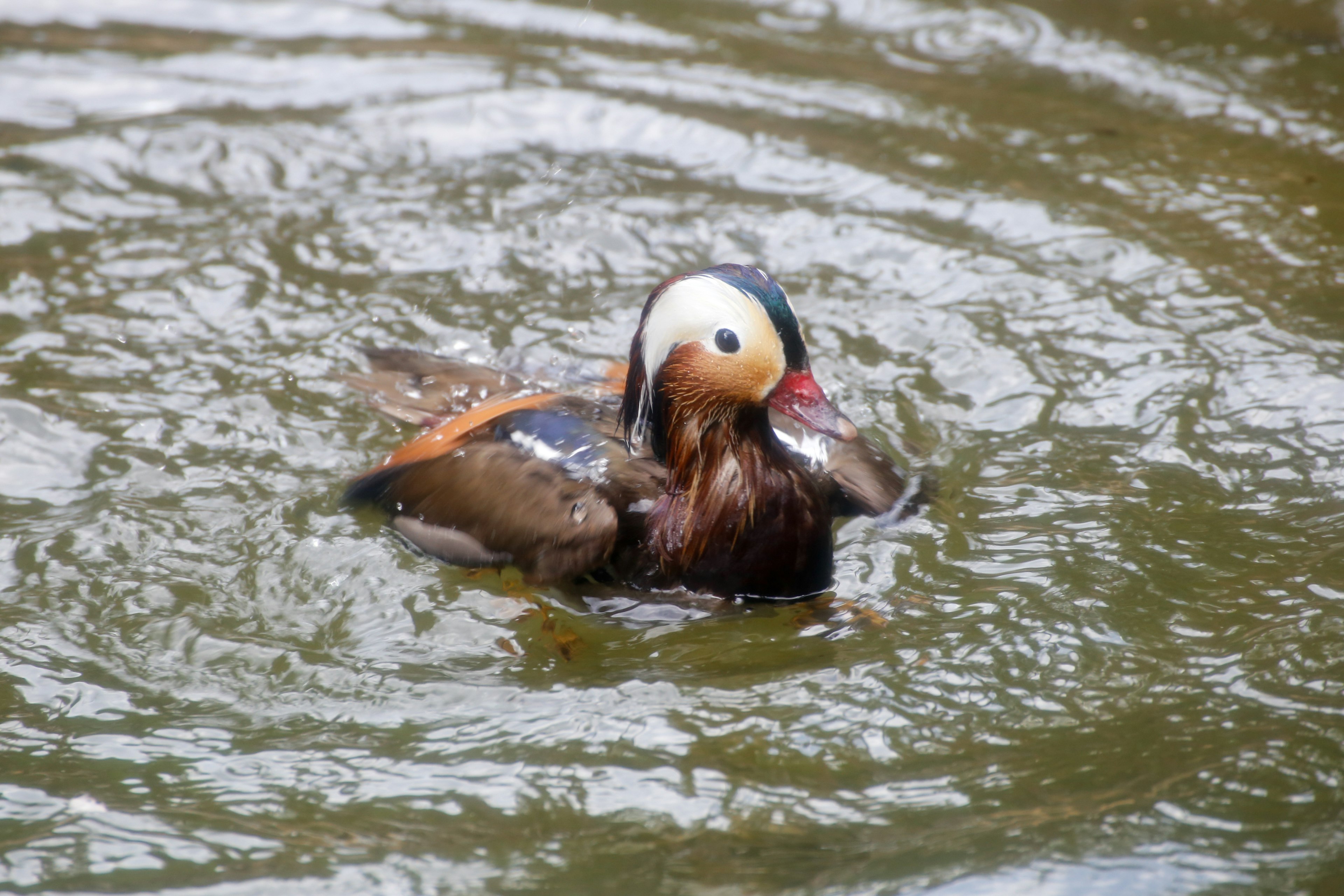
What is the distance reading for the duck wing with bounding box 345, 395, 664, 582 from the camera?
11.5ft

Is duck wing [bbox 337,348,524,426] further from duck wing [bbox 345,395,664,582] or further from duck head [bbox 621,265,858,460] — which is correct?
duck head [bbox 621,265,858,460]

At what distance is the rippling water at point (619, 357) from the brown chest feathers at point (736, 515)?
0.14m

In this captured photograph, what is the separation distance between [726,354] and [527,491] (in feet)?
2.38

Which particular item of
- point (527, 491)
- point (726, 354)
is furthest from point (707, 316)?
point (527, 491)

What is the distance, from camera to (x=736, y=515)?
3480mm

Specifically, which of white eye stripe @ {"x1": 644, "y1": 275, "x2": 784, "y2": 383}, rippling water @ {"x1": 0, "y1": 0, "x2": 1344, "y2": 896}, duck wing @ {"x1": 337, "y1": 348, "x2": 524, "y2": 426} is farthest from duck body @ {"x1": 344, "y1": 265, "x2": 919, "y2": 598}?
duck wing @ {"x1": 337, "y1": 348, "x2": 524, "y2": 426}

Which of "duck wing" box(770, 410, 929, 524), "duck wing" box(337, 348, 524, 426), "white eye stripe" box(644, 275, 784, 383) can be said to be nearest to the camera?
"white eye stripe" box(644, 275, 784, 383)

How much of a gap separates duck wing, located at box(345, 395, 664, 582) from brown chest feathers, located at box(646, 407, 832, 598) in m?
0.14

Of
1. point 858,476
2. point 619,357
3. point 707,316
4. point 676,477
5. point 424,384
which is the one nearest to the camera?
point 707,316

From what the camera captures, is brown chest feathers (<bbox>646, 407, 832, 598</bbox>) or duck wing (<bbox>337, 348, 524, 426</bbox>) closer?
brown chest feathers (<bbox>646, 407, 832, 598</bbox>)

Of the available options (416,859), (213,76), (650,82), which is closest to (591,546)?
(416,859)

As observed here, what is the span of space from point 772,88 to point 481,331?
273 centimetres

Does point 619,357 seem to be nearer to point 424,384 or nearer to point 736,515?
point 424,384

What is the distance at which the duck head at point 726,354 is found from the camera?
339 cm
